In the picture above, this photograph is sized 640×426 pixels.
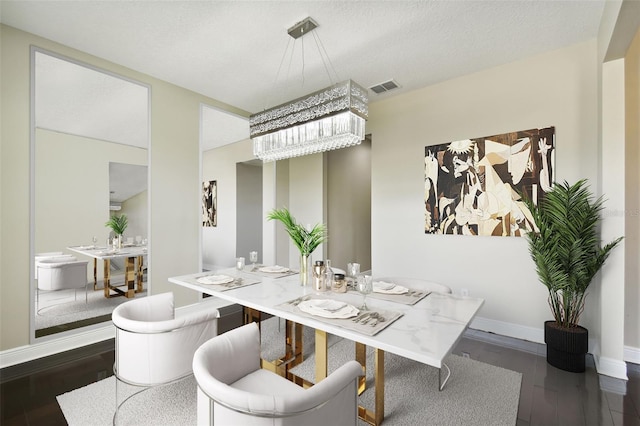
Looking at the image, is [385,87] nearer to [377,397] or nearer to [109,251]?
[377,397]

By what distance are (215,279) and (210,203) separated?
228 centimetres

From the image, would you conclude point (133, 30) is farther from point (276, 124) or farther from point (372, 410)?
point (372, 410)

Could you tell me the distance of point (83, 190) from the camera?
2.92m

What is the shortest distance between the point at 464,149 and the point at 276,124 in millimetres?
2091

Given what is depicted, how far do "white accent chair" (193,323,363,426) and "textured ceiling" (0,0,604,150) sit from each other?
2.35 metres

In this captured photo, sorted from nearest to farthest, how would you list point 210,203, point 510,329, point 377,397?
1. point 377,397
2. point 510,329
3. point 210,203

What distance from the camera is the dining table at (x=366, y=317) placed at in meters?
1.30

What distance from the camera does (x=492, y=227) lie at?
306cm

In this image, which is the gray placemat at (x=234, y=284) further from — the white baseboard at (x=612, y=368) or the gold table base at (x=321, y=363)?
the white baseboard at (x=612, y=368)

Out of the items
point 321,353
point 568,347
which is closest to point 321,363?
point 321,353

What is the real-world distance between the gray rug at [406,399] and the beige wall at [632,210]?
1.18m

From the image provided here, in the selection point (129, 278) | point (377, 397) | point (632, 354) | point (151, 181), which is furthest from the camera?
point (151, 181)

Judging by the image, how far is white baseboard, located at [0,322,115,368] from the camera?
7.88ft

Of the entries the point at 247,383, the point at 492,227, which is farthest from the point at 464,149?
the point at 247,383
